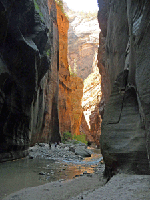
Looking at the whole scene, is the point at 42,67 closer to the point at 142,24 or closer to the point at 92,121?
the point at 142,24

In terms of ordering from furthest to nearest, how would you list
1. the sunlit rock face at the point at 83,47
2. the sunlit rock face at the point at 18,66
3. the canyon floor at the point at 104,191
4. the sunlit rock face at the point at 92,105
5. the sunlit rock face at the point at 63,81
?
the sunlit rock face at the point at 83,47 → the sunlit rock face at the point at 92,105 → the sunlit rock face at the point at 63,81 → the sunlit rock face at the point at 18,66 → the canyon floor at the point at 104,191

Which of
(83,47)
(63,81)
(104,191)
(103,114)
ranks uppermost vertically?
(83,47)

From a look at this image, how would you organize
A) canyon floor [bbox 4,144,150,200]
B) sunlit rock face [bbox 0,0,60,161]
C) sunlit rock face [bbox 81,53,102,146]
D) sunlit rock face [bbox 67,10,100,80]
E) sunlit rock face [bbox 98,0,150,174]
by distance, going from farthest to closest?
sunlit rock face [bbox 67,10,100,80] → sunlit rock face [bbox 81,53,102,146] → sunlit rock face [bbox 0,0,60,161] → sunlit rock face [bbox 98,0,150,174] → canyon floor [bbox 4,144,150,200]

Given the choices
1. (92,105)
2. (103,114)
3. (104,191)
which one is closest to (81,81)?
(92,105)

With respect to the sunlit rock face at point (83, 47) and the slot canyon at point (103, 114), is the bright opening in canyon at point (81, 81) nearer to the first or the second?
the sunlit rock face at point (83, 47)

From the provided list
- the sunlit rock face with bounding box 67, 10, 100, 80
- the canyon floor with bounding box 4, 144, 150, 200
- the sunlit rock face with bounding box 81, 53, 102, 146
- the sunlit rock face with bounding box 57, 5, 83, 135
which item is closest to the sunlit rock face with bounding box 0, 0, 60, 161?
the canyon floor with bounding box 4, 144, 150, 200

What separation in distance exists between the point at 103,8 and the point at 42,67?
26.3 ft

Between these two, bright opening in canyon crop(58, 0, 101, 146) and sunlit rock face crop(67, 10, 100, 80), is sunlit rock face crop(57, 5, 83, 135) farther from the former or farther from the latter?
sunlit rock face crop(67, 10, 100, 80)

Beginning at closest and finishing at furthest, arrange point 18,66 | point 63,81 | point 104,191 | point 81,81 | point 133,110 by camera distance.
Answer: point 104,191, point 133,110, point 18,66, point 63,81, point 81,81

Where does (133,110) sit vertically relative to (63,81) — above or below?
below

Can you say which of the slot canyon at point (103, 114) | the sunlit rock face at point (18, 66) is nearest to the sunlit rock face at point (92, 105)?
the slot canyon at point (103, 114)

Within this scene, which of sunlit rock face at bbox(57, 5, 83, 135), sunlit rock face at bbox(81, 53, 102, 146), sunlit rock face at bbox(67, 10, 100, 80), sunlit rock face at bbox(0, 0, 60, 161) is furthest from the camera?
sunlit rock face at bbox(67, 10, 100, 80)

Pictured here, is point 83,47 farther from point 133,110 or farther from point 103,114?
point 133,110

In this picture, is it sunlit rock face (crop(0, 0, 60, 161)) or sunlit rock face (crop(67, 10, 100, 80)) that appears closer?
sunlit rock face (crop(0, 0, 60, 161))
